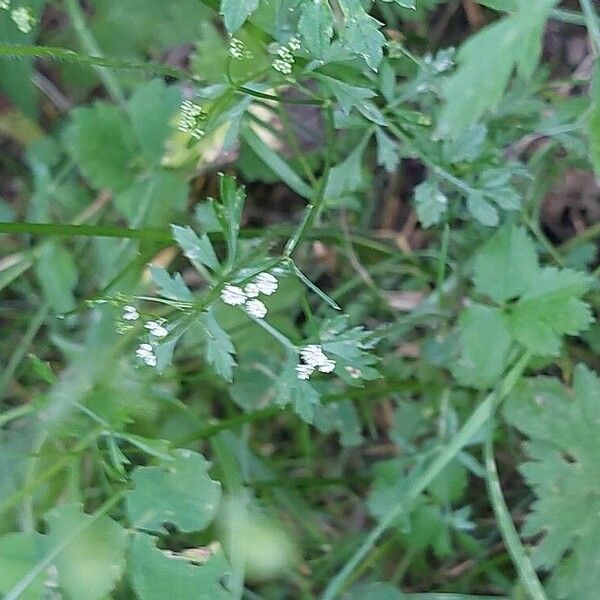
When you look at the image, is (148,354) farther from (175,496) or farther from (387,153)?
(387,153)

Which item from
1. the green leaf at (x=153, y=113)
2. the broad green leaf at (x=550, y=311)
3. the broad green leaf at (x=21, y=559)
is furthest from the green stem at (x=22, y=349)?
the broad green leaf at (x=550, y=311)

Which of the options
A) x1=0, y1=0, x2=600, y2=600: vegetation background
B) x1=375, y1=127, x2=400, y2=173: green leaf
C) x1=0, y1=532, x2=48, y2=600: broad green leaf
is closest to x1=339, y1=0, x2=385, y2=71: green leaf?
x1=0, y1=0, x2=600, y2=600: vegetation background

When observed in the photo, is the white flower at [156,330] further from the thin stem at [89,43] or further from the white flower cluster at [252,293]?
the thin stem at [89,43]

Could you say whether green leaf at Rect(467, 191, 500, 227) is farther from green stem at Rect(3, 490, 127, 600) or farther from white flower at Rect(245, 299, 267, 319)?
green stem at Rect(3, 490, 127, 600)

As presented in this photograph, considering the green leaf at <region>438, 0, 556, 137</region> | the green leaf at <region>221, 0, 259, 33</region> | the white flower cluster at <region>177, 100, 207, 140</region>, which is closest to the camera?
the green leaf at <region>438, 0, 556, 137</region>

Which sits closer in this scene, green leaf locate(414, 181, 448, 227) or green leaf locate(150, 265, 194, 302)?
green leaf locate(150, 265, 194, 302)

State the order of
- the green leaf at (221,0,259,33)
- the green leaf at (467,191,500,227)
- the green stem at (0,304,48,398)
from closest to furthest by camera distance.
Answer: the green leaf at (221,0,259,33) → the green leaf at (467,191,500,227) → the green stem at (0,304,48,398)

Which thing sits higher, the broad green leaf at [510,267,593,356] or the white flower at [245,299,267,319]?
the white flower at [245,299,267,319]

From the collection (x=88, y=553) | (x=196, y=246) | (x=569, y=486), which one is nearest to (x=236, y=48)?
(x=196, y=246)
